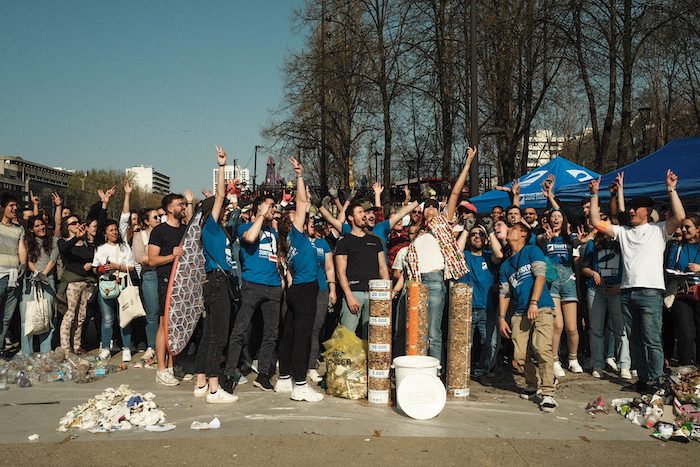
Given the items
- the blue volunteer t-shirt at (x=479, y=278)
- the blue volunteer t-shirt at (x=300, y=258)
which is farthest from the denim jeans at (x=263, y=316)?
the blue volunteer t-shirt at (x=479, y=278)

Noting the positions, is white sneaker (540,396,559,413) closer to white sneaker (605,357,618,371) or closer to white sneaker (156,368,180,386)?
white sneaker (605,357,618,371)

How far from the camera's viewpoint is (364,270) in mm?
6848

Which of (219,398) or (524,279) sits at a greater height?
(524,279)

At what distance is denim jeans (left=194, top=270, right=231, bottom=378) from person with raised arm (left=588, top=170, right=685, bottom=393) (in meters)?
4.06

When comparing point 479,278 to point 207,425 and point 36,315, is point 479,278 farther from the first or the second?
point 36,315

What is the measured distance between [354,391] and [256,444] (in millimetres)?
1633

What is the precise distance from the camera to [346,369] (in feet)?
20.9

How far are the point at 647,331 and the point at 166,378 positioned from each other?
5.20 m

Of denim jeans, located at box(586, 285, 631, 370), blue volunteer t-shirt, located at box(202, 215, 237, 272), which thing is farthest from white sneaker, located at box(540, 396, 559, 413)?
blue volunteer t-shirt, located at box(202, 215, 237, 272)

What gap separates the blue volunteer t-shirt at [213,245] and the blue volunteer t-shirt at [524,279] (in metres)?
2.99

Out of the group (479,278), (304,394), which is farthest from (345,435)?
(479,278)

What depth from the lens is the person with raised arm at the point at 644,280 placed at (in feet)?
20.8

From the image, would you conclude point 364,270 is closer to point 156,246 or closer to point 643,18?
point 156,246

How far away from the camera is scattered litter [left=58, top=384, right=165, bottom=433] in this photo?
5.36 meters
